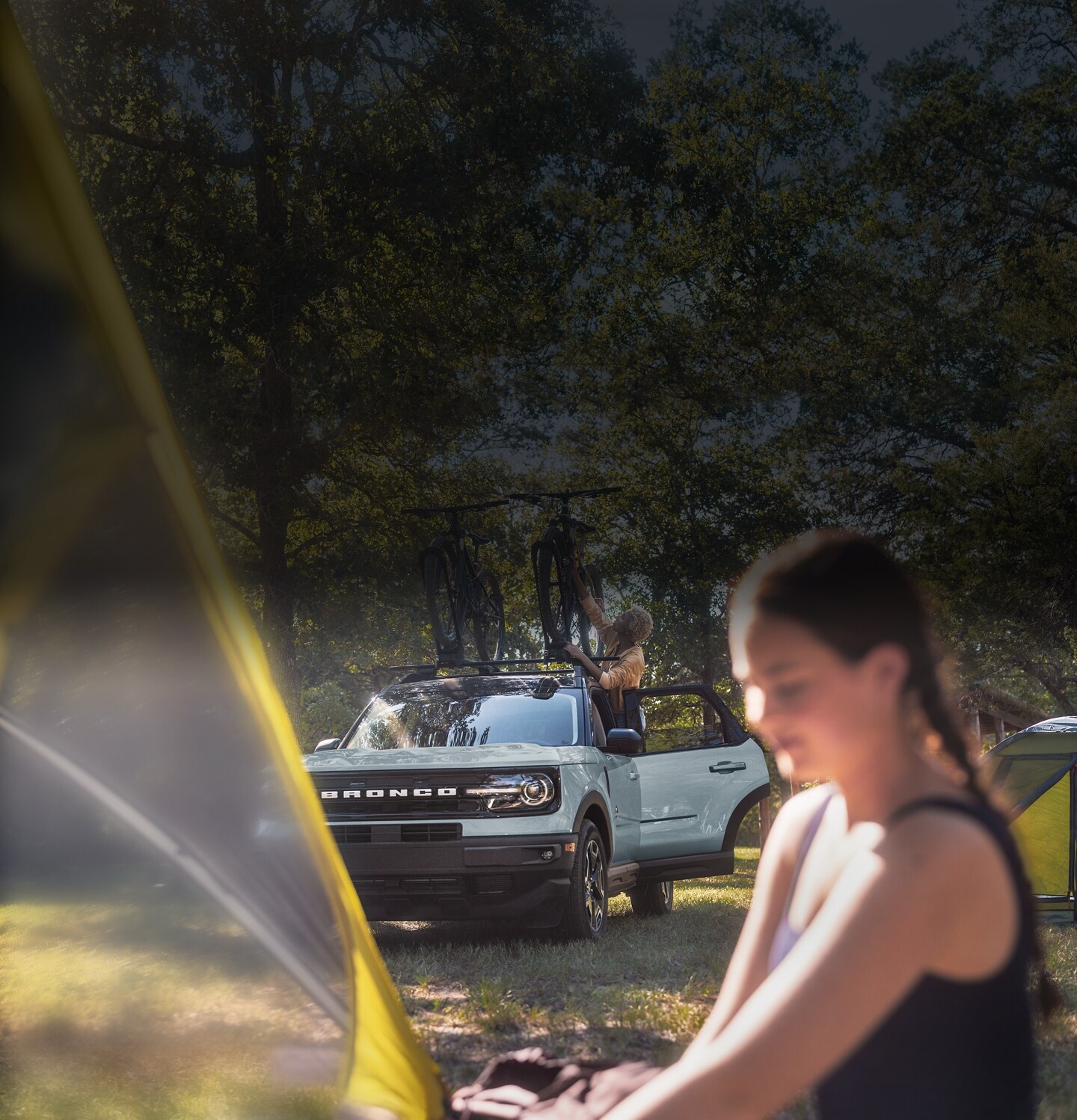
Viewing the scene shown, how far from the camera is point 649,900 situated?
10.2 m

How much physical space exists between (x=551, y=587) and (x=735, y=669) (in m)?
11.5

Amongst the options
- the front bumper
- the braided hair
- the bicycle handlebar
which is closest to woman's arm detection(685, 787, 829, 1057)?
the braided hair

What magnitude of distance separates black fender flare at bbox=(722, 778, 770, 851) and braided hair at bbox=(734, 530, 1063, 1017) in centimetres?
796

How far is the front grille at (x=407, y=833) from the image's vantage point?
762cm

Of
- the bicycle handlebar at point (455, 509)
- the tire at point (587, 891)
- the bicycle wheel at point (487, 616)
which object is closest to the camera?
the tire at point (587, 891)

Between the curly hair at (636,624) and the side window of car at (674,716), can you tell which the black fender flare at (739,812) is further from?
the side window of car at (674,716)

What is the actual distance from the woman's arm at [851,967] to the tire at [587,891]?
6.38 meters

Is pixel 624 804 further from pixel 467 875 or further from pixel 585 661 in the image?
pixel 467 875

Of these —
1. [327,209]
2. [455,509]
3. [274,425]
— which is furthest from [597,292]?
[455,509]

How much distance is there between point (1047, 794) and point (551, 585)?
529 cm

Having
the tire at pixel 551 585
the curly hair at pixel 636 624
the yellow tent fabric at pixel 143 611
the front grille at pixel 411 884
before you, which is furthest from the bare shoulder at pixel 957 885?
the tire at pixel 551 585

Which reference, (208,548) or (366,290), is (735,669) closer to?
(208,548)

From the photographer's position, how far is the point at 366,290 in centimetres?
1683

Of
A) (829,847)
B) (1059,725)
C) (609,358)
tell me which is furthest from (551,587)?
(829,847)
